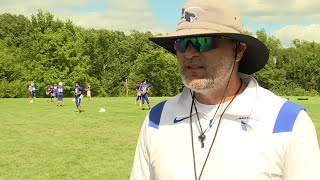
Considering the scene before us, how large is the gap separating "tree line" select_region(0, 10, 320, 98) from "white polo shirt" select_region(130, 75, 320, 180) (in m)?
62.4

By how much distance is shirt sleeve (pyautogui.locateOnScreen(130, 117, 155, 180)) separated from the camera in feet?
9.11

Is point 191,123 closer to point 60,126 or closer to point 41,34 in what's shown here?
point 60,126

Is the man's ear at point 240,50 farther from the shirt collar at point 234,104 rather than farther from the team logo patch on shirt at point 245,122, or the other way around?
the team logo patch on shirt at point 245,122

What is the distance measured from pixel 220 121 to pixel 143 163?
56 cm

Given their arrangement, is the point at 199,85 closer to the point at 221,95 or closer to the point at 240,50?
the point at 221,95

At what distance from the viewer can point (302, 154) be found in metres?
2.32

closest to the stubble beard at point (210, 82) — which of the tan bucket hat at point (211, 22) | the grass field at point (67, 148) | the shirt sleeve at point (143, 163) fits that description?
the tan bucket hat at point (211, 22)

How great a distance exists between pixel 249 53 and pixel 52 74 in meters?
65.5

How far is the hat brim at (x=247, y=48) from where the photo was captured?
102 inches

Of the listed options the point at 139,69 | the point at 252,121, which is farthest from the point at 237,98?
the point at 139,69

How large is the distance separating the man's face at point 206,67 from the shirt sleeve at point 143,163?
0.44 metres

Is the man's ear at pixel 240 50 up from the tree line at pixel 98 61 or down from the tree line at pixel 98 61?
down

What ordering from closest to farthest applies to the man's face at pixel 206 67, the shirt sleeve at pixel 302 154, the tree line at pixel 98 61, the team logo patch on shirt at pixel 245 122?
1. the shirt sleeve at pixel 302 154
2. the team logo patch on shirt at pixel 245 122
3. the man's face at pixel 206 67
4. the tree line at pixel 98 61

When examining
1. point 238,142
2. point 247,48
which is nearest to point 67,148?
point 247,48
